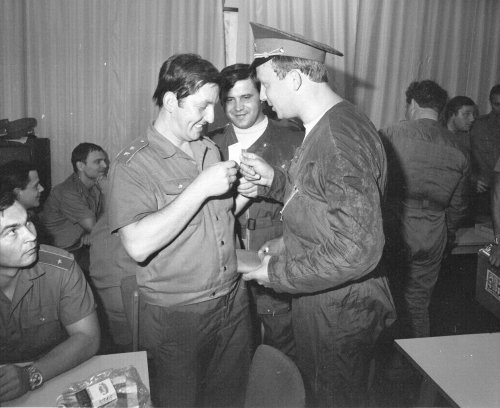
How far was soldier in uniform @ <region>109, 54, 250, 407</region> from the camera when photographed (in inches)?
62.4

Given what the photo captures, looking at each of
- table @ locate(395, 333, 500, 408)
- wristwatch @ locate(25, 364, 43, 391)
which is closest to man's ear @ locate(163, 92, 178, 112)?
wristwatch @ locate(25, 364, 43, 391)

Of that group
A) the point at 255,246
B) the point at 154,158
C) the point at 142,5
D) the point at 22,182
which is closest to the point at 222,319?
the point at 154,158

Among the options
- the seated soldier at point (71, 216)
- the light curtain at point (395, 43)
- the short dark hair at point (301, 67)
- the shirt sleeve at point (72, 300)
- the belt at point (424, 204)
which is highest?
the light curtain at point (395, 43)

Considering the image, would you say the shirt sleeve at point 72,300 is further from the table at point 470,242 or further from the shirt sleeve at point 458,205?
the table at point 470,242

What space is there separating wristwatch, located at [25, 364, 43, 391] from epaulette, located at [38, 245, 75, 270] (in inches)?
16.8

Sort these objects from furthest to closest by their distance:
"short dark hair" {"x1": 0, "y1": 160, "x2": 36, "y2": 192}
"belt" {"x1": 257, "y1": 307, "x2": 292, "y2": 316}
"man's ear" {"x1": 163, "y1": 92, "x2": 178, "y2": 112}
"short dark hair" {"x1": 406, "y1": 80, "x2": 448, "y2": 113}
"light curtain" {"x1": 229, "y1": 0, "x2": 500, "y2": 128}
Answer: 1. "light curtain" {"x1": 229, "y1": 0, "x2": 500, "y2": 128}
2. "short dark hair" {"x1": 0, "y1": 160, "x2": 36, "y2": 192}
3. "short dark hair" {"x1": 406, "y1": 80, "x2": 448, "y2": 113}
4. "belt" {"x1": 257, "y1": 307, "x2": 292, "y2": 316}
5. "man's ear" {"x1": 163, "y1": 92, "x2": 178, "y2": 112}

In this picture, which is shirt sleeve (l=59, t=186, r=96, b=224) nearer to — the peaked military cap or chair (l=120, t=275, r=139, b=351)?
chair (l=120, t=275, r=139, b=351)

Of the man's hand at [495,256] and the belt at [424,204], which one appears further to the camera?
the belt at [424,204]

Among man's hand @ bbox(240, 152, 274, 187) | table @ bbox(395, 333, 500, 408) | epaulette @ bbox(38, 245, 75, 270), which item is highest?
man's hand @ bbox(240, 152, 274, 187)

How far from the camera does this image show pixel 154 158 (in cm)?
169

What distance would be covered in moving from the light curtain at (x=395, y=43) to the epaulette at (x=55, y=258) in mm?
3319

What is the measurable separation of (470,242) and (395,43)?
274cm

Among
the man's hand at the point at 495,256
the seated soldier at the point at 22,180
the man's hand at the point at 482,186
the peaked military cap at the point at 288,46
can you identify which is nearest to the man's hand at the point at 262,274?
the peaked military cap at the point at 288,46

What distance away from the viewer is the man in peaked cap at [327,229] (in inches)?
53.8
